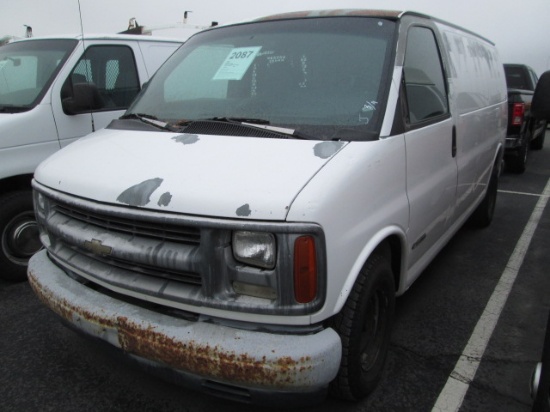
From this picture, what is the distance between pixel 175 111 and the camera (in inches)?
118

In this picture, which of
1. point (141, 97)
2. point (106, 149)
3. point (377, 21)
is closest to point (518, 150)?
point (377, 21)

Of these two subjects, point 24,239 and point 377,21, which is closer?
point 377,21

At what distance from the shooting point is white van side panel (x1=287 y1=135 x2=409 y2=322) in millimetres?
1904

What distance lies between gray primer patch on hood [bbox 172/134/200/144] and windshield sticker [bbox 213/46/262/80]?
0.61 meters

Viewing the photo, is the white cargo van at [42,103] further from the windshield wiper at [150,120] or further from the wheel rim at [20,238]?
the windshield wiper at [150,120]

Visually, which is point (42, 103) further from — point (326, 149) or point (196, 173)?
point (326, 149)

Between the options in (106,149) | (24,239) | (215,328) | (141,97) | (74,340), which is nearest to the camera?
(215,328)

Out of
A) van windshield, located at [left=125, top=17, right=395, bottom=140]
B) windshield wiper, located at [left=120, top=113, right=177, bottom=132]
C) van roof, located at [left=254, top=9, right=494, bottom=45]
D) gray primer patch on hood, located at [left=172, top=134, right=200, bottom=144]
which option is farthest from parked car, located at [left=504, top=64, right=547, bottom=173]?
gray primer patch on hood, located at [left=172, top=134, right=200, bottom=144]

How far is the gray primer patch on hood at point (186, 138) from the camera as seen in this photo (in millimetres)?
2471

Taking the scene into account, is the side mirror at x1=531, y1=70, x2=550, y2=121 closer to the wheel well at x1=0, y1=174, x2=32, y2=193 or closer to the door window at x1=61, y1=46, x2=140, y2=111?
the door window at x1=61, y1=46, x2=140, y2=111

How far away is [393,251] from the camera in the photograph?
2.73 meters

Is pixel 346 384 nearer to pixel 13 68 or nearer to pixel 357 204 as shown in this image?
pixel 357 204

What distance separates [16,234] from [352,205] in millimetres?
3068

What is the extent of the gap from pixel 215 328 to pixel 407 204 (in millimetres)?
1309
